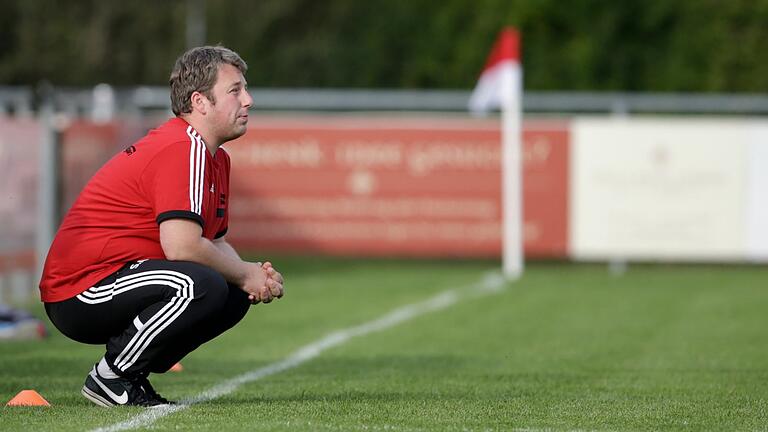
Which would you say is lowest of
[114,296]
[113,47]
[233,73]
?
[113,47]

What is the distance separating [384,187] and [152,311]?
14.9 metres

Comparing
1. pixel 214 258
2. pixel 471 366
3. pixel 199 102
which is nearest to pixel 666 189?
pixel 471 366

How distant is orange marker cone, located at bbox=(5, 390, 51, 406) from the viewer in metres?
7.65

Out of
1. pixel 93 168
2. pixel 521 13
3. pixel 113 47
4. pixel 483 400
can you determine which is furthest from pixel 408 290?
pixel 113 47

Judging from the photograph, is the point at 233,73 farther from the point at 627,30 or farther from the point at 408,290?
the point at 627,30

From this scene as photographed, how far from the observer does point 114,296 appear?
23.4 feet

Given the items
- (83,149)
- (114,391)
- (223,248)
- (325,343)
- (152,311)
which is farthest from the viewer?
(83,149)

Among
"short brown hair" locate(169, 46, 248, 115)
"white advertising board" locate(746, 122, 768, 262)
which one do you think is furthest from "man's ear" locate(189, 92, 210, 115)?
"white advertising board" locate(746, 122, 768, 262)

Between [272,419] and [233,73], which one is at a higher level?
[233,73]

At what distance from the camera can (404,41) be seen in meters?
37.0

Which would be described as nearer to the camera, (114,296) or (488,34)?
(114,296)

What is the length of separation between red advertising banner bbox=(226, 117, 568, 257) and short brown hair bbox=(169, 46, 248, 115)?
14.5 meters

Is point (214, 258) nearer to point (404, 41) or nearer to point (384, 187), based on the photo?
point (384, 187)

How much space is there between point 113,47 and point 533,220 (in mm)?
25711
